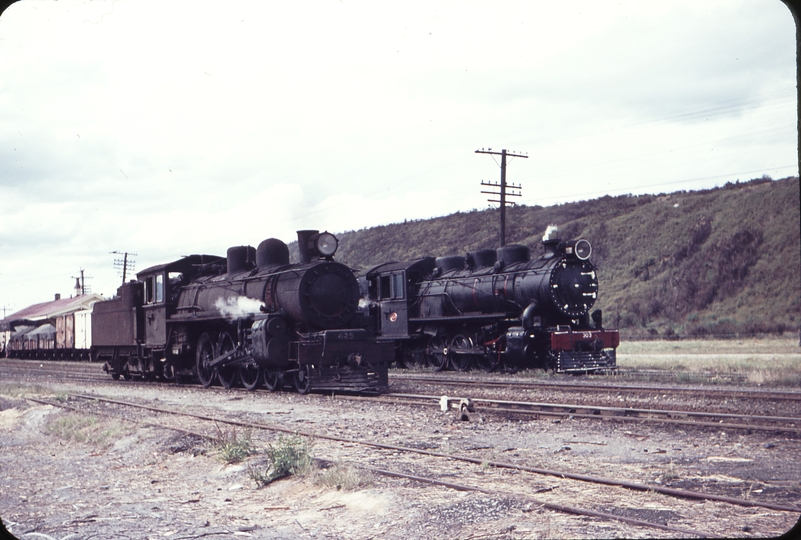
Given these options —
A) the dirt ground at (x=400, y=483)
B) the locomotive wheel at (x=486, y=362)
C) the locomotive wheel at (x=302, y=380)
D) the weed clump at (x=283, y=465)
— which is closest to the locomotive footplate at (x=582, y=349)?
the locomotive wheel at (x=486, y=362)

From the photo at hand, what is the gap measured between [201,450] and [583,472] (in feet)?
15.8

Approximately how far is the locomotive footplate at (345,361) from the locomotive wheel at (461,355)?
5973mm

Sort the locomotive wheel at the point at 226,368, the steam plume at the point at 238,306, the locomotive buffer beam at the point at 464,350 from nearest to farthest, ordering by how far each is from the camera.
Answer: the steam plume at the point at 238,306, the locomotive wheel at the point at 226,368, the locomotive buffer beam at the point at 464,350

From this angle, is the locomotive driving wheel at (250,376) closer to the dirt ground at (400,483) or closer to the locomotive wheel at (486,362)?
the dirt ground at (400,483)

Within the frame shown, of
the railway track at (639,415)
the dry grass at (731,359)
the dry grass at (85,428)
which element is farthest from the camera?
the dry grass at (731,359)

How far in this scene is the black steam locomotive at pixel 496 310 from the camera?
18.7 metres

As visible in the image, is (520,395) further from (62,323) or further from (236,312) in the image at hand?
(62,323)

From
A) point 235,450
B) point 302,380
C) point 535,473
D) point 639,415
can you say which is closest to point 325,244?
point 302,380

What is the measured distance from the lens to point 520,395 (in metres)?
13.6

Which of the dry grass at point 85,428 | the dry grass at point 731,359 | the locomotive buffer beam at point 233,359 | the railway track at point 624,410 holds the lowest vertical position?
the dry grass at point 85,428

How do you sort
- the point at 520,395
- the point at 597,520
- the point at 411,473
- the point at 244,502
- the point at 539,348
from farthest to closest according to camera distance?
the point at 539,348 < the point at 520,395 < the point at 411,473 < the point at 244,502 < the point at 597,520

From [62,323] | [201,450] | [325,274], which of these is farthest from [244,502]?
[62,323]

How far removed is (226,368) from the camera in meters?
18.0

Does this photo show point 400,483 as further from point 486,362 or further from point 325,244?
point 486,362
